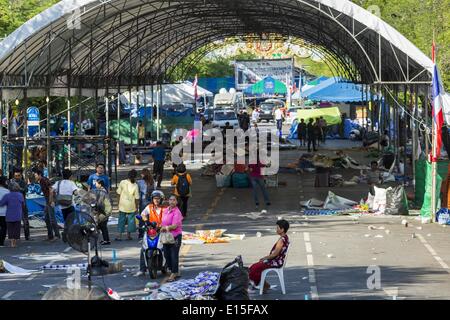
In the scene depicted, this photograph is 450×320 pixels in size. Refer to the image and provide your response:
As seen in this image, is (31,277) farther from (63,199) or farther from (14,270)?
(63,199)

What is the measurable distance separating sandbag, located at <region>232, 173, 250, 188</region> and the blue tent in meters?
27.7

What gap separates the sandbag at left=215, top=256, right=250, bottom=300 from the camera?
1555 cm

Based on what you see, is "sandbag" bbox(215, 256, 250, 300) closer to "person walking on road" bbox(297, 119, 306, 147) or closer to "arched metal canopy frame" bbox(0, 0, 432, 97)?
"arched metal canopy frame" bbox(0, 0, 432, 97)

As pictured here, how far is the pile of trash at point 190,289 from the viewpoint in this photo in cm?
1588

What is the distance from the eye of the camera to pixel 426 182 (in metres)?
28.2

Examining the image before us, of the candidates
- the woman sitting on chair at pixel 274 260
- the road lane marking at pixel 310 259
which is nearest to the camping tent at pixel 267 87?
the road lane marking at pixel 310 259

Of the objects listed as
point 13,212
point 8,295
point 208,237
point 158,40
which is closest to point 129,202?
point 208,237

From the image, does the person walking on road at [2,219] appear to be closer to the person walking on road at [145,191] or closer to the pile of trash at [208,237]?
the person walking on road at [145,191]

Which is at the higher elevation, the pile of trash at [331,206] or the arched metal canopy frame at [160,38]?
the arched metal canopy frame at [160,38]

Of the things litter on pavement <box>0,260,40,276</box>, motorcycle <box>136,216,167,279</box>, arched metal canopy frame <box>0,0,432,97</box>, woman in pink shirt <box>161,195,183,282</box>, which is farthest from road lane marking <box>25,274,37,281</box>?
arched metal canopy frame <box>0,0,432,97</box>

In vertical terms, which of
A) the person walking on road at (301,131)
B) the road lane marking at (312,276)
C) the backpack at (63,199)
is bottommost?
the road lane marking at (312,276)

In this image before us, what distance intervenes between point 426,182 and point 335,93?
3597 cm

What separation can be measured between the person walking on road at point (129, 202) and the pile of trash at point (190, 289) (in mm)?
6592
